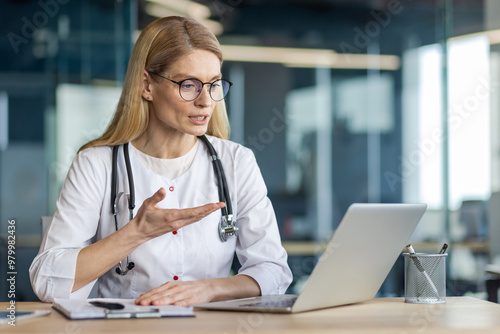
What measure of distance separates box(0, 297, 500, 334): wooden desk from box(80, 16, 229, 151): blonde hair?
67 cm

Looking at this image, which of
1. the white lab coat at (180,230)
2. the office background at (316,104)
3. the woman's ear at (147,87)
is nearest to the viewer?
the white lab coat at (180,230)

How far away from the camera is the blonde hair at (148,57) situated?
1.82m

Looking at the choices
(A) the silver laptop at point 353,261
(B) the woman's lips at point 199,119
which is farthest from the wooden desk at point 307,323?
(B) the woman's lips at point 199,119

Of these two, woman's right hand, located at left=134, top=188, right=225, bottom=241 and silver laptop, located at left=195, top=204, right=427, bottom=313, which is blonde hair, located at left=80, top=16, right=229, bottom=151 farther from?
silver laptop, located at left=195, top=204, right=427, bottom=313

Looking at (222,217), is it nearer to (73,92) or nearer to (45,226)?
(45,226)

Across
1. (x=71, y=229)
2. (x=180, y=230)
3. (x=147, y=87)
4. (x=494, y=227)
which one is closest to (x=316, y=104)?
(x=494, y=227)

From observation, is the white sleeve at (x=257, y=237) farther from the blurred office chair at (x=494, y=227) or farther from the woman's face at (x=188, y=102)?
the blurred office chair at (x=494, y=227)

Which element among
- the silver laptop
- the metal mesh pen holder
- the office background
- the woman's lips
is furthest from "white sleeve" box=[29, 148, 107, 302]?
the office background

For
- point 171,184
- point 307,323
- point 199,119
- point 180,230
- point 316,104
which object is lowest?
point 307,323

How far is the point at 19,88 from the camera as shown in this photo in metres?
4.63

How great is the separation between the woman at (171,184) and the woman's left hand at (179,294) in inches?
3.4

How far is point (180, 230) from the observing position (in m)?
1.81

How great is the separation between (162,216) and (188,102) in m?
0.46

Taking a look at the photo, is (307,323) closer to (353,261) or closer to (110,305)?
(353,261)
